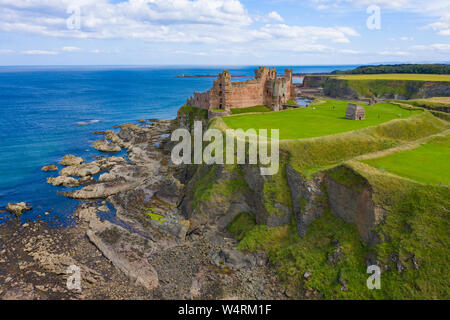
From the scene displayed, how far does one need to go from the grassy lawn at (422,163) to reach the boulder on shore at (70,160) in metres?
53.3

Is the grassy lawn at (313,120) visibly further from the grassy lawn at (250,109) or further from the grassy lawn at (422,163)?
the grassy lawn at (422,163)

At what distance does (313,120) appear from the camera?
157 feet

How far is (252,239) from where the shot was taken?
31125mm

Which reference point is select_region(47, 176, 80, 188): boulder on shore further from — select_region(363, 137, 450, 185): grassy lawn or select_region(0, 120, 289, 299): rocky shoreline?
select_region(363, 137, 450, 185): grassy lawn

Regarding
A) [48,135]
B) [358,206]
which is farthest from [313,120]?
[48,135]

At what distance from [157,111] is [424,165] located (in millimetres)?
103358

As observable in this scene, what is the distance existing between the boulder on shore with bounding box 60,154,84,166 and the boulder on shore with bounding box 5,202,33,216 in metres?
17.7

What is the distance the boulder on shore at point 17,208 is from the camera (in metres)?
39.5

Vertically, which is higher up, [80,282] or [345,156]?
[345,156]

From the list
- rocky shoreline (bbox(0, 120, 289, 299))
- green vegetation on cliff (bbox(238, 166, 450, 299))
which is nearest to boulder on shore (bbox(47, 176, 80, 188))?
rocky shoreline (bbox(0, 120, 289, 299))

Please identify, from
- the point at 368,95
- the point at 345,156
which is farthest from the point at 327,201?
the point at 368,95

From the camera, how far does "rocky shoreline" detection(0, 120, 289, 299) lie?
26438 mm

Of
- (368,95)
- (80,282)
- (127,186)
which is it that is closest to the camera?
(80,282)
